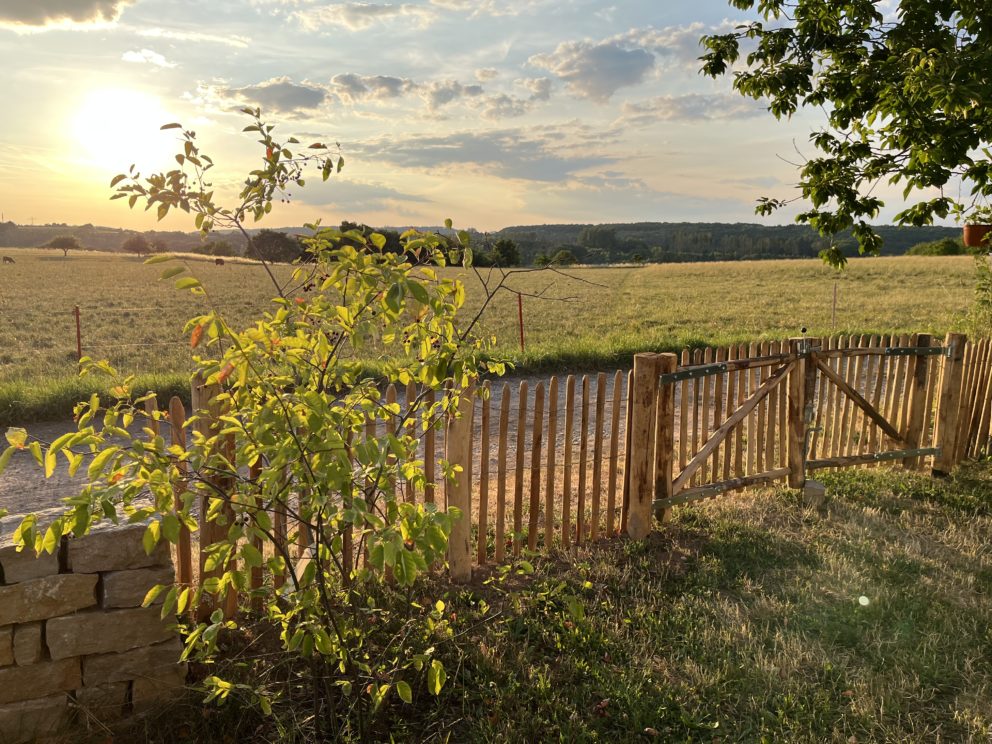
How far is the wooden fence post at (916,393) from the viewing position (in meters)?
7.82


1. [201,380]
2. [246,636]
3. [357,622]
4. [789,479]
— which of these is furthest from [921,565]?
[201,380]

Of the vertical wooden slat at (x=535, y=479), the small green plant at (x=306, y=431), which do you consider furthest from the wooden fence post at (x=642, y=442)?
the small green plant at (x=306, y=431)

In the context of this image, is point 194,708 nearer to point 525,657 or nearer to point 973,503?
point 525,657

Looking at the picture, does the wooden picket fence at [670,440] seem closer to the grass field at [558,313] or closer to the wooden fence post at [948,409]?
the wooden fence post at [948,409]

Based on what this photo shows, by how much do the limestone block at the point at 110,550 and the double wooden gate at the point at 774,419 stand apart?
361cm

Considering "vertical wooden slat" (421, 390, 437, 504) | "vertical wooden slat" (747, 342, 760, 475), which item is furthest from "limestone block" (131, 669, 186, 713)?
"vertical wooden slat" (747, 342, 760, 475)

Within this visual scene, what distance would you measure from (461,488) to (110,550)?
86.0 inches

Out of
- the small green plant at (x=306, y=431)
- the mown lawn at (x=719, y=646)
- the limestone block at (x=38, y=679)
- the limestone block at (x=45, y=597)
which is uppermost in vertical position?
the small green plant at (x=306, y=431)

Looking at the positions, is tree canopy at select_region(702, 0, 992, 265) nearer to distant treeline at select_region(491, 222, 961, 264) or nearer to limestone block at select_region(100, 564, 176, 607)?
limestone block at select_region(100, 564, 176, 607)

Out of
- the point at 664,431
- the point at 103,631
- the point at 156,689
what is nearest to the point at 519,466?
the point at 664,431

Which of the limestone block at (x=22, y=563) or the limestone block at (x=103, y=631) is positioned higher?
the limestone block at (x=22, y=563)

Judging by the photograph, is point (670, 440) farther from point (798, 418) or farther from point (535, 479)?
point (798, 418)

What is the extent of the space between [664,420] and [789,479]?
211cm

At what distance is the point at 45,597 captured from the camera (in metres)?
3.22
